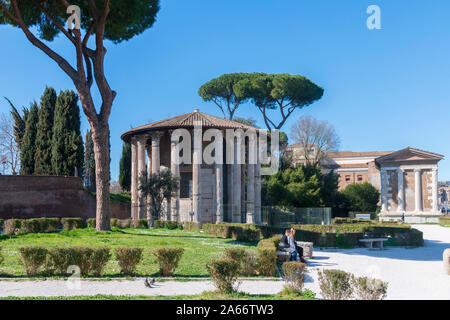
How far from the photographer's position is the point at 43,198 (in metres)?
26.7

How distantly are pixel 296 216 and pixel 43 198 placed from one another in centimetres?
1714

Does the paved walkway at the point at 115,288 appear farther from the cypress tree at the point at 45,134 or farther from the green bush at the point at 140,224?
the cypress tree at the point at 45,134

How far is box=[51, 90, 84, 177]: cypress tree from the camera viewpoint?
31.9 m

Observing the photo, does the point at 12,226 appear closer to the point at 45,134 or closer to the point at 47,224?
the point at 47,224

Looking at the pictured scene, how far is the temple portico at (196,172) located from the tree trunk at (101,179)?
6.74 m

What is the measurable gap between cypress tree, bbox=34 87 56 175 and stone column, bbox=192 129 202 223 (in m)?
13.9

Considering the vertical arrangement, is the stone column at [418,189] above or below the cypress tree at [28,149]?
below

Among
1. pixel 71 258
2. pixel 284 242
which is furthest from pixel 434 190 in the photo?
pixel 71 258

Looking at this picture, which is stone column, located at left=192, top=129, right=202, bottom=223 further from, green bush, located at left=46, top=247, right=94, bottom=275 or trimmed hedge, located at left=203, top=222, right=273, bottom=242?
green bush, located at left=46, top=247, right=94, bottom=275

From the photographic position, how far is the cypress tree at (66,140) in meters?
31.9

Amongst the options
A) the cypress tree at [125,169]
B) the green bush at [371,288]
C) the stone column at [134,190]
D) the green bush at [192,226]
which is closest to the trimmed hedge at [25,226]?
the green bush at [192,226]

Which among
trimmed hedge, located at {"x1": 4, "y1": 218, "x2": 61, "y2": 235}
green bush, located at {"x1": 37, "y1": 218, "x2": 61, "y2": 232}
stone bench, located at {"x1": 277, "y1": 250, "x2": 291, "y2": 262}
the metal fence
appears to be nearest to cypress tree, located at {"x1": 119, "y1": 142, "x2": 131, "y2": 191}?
the metal fence
